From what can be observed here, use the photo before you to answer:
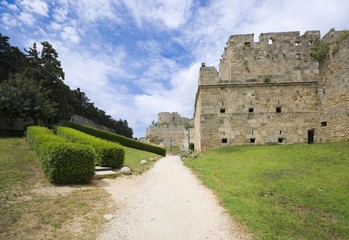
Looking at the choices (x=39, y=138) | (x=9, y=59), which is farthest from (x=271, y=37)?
(x=9, y=59)

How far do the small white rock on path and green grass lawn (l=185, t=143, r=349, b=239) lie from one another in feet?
1.33

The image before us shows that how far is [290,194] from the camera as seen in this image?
18.4 feet

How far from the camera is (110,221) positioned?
4.38 metres

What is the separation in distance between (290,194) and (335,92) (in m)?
11.4

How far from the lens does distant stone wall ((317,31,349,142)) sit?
12.5 metres

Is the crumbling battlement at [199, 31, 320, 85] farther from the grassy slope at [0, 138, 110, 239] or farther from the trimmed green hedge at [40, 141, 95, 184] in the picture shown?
the grassy slope at [0, 138, 110, 239]

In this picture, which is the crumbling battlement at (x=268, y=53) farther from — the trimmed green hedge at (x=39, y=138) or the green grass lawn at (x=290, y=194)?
the trimmed green hedge at (x=39, y=138)

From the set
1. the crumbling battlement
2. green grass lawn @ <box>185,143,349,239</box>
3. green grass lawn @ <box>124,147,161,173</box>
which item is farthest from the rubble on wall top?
green grass lawn @ <box>124,147,161,173</box>

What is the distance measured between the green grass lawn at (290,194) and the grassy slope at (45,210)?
321 centimetres

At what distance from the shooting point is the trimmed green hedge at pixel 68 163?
266 inches

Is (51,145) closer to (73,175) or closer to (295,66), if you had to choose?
(73,175)

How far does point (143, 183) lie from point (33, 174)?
411cm

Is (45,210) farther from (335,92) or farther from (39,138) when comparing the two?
(335,92)

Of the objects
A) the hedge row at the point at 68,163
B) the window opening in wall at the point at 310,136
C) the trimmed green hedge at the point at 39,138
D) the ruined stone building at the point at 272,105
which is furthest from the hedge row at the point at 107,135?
the window opening in wall at the point at 310,136
